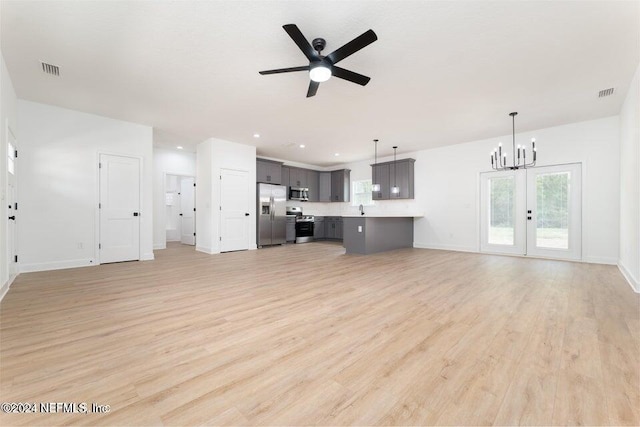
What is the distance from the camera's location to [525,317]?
2547mm

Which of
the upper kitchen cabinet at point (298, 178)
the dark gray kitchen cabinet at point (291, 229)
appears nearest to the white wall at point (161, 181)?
the upper kitchen cabinet at point (298, 178)

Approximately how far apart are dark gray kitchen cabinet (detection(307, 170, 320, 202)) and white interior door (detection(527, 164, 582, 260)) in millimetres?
6438

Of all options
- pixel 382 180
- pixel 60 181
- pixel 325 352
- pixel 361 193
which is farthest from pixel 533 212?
pixel 60 181

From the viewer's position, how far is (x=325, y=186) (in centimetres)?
1028

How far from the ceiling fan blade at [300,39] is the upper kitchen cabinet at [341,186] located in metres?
7.09

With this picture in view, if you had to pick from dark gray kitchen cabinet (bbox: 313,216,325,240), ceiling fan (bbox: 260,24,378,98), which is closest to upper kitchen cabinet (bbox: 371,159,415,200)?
dark gray kitchen cabinet (bbox: 313,216,325,240)

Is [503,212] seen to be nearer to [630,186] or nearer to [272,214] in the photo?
[630,186]

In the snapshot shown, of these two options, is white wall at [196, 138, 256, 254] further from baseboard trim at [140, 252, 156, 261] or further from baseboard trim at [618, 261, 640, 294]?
baseboard trim at [618, 261, 640, 294]

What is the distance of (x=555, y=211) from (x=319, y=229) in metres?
6.71

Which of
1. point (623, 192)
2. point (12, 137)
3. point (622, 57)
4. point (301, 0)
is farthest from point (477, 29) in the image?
point (12, 137)

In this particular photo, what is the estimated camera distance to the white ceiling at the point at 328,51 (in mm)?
Result: 2490

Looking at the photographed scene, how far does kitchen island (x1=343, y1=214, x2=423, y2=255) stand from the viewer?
643 cm

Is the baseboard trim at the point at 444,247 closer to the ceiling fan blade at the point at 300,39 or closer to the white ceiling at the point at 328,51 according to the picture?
the white ceiling at the point at 328,51

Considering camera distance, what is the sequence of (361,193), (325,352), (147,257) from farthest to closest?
(361,193) < (147,257) < (325,352)
